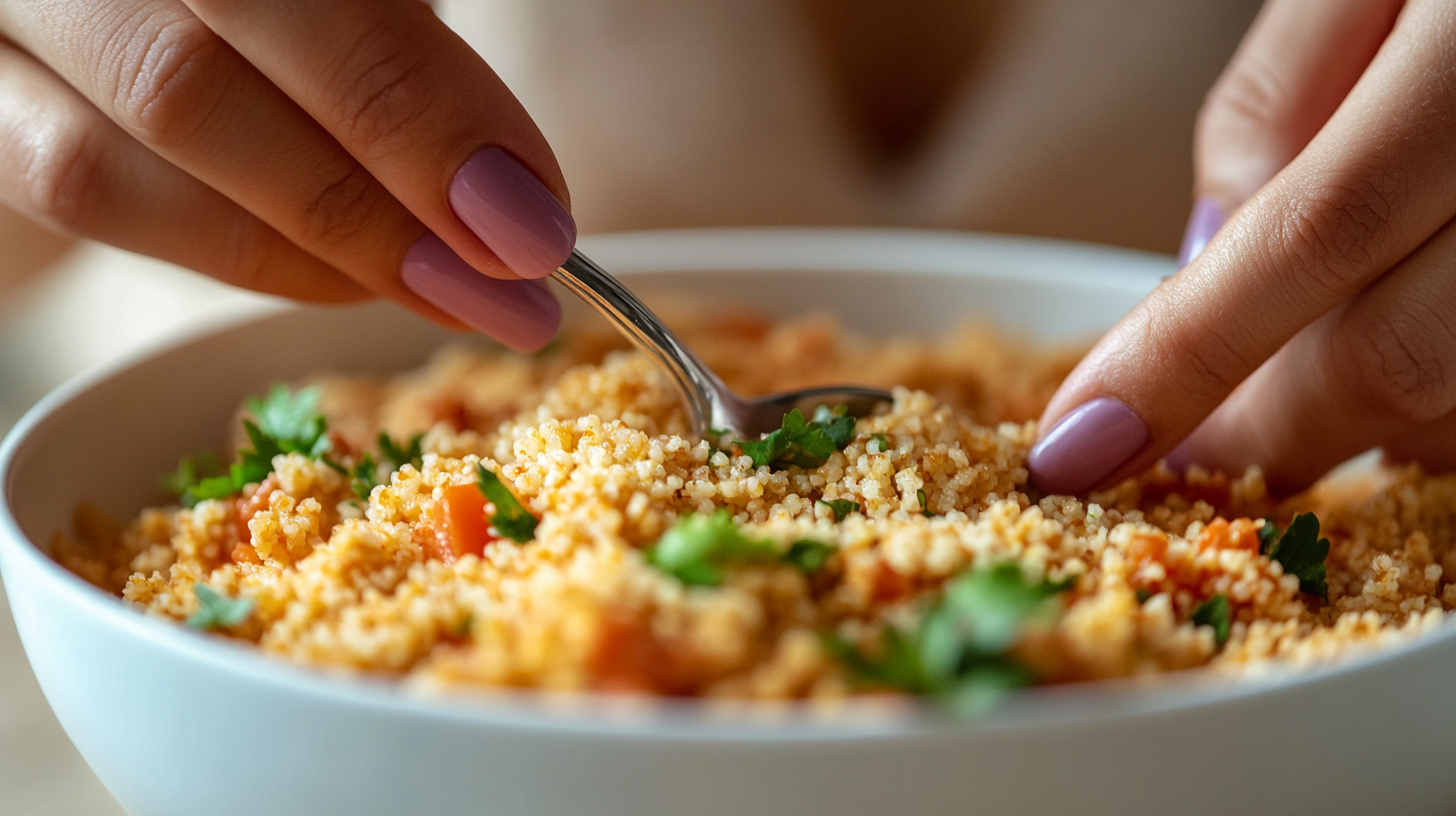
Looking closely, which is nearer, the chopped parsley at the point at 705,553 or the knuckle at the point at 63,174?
the chopped parsley at the point at 705,553

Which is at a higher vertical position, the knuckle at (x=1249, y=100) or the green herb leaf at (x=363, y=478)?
the knuckle at (x=1249, y=100)

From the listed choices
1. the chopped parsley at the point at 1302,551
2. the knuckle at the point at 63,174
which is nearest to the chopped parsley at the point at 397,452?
the knuckle at the point at 63,174

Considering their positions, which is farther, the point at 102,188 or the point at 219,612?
the point at 102,188

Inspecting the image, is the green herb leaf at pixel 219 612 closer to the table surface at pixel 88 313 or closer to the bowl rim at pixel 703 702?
the bowl rim at pixel 703 702

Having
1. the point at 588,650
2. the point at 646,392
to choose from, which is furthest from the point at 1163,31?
the point at 588,650

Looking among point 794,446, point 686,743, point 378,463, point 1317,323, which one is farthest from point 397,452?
point 1317,323

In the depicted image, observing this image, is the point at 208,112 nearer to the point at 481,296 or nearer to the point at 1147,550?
the point at 481,296
